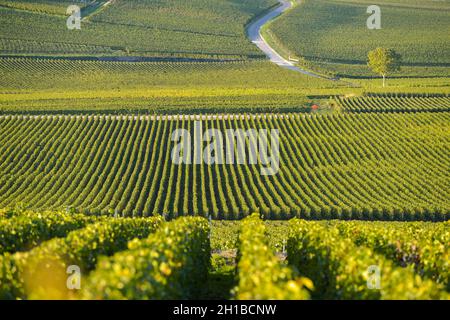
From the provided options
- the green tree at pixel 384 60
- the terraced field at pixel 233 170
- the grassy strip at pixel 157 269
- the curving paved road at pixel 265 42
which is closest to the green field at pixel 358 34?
the curving paved road at pixel 265 42

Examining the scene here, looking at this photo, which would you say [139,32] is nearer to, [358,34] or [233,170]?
[358,34]

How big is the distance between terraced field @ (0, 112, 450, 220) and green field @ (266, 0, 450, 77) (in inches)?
1580

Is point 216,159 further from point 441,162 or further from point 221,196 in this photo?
point 441,162

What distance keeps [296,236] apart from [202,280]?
3.65 metres

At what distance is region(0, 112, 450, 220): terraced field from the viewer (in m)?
33.5

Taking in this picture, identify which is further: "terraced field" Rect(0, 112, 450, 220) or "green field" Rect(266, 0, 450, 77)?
"green field" Rect(266, 0, 450, 77)

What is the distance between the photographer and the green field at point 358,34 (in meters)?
94.6

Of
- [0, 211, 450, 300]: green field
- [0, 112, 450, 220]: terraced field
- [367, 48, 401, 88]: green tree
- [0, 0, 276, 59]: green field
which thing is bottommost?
[0, 211, 450, 300]: green field

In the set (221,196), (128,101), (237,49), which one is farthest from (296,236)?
(237,49)

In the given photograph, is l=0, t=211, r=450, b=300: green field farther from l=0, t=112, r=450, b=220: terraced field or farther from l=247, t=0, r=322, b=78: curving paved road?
l=247, t=0, r=322, b=78: curving paved road

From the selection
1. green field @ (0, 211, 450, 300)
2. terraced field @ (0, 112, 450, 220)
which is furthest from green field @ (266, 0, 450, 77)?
green field @ (0, 211, 450, 300)

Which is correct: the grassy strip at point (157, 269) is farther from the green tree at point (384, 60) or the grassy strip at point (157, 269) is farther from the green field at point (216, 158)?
the green tree at point (384, 60)

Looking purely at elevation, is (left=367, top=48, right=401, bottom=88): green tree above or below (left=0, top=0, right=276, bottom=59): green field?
below
